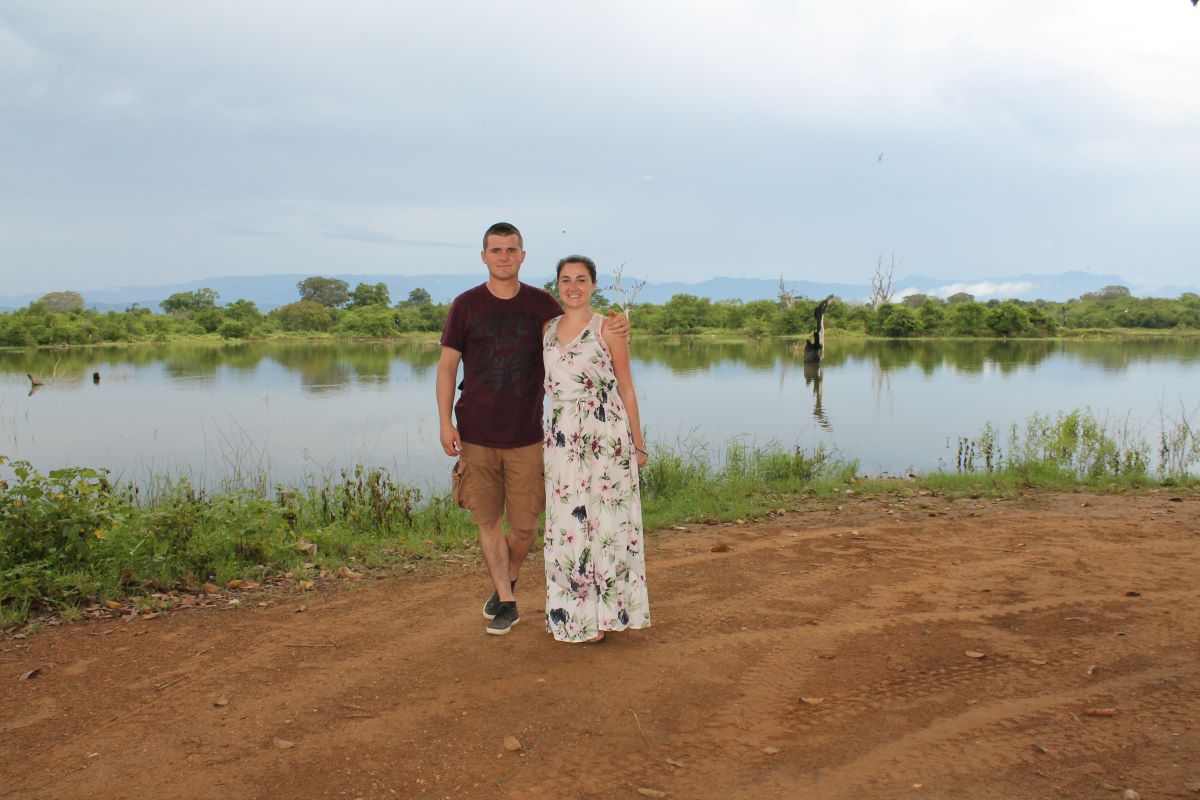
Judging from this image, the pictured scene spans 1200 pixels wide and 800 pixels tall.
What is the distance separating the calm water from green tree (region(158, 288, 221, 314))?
34725 millimetres

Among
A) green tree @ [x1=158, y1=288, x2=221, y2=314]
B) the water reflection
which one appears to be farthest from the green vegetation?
green tree @ [x1=158, y1=288, x2=221, y2=314]

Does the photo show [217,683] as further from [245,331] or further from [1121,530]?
[245,331]

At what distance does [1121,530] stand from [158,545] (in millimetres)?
6194

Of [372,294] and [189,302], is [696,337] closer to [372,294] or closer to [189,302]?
[372,294]

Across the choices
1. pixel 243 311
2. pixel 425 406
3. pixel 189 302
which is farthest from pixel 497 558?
pixel 189 302

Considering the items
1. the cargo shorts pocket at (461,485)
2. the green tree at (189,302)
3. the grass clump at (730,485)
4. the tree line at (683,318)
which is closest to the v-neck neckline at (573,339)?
the cargo shorts pocket at (461,485)

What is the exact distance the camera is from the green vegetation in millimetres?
4406

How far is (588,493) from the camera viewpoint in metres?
3.48

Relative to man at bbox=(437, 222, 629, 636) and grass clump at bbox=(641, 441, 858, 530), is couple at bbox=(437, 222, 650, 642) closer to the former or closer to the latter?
man at bbox=(437, 222, 629, 636)

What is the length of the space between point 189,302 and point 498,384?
244 ft

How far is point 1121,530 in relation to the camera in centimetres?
556

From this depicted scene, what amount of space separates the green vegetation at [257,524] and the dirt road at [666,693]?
0.54 m

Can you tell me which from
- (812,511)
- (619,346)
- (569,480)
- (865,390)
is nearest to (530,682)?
(569,480)

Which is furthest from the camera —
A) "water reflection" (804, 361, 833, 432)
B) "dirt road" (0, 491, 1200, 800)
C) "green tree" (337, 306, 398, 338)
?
"green tree" (337, 306, 398, 338)
